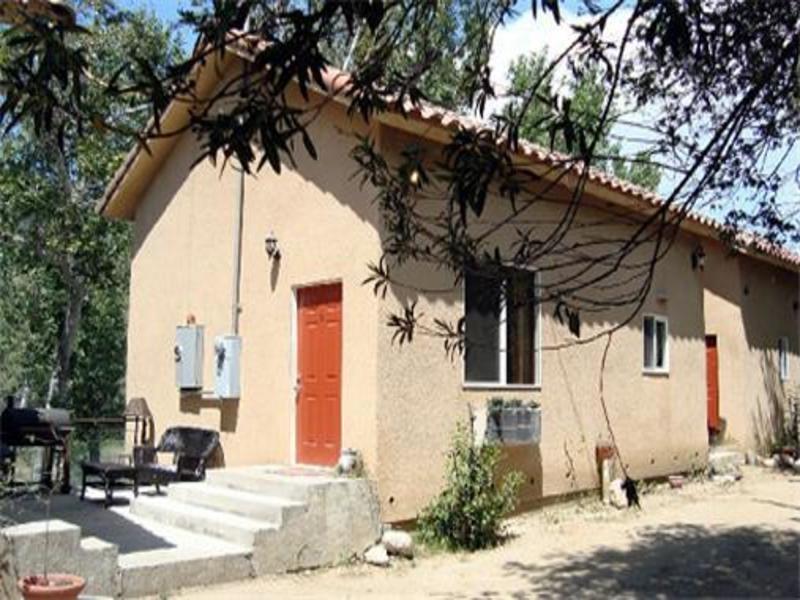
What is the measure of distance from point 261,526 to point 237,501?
2.88 ft

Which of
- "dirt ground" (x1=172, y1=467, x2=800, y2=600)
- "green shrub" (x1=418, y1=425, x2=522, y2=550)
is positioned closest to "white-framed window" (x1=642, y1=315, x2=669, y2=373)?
"dirt ground" (x1=172, y1=467, x2=800, y2=600)

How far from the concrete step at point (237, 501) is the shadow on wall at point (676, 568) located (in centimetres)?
218

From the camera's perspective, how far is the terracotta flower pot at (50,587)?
20.2ft

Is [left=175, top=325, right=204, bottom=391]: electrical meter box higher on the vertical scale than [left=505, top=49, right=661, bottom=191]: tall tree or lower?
lower

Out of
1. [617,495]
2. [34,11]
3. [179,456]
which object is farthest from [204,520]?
[34,11]

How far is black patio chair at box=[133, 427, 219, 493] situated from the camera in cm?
1125

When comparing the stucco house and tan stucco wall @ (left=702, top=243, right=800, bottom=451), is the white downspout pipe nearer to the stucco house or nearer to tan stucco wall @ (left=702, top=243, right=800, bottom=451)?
the stucco house

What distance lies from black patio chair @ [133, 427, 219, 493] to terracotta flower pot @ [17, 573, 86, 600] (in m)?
4.48

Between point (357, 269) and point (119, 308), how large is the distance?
20.7 meters

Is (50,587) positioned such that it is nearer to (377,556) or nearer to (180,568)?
(180,568)

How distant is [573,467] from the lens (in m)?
12.3

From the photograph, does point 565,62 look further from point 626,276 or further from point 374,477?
point 626,276

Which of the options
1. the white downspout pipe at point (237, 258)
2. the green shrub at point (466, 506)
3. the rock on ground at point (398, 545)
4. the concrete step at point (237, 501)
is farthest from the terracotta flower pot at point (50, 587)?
the white downspout pipe at point (237, 258)

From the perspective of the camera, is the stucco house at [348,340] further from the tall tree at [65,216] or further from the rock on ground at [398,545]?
the tall tree at [65,216]
